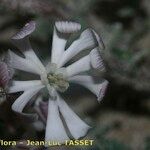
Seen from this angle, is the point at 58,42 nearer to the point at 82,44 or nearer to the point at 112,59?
the point at 82,44

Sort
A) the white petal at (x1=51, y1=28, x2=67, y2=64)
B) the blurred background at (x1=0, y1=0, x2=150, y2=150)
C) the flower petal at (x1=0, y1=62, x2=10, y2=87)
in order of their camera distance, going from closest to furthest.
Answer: the flower petal at (x1=0, y1=62, x2=10, y2=87), the white petal at (x1=51, y1=28, x2=67, y2=64), the blurred background at (x1=0, y1=0, x2=150, y2=150)

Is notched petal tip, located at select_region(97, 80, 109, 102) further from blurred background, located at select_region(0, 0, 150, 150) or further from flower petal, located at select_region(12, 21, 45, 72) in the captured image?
blurred background, located at select_region(0, 0, 150, 150)

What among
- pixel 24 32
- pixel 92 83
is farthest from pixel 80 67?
pixel 24 32

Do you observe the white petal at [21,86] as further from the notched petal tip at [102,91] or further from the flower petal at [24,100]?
the notched petal tip at [102,91]

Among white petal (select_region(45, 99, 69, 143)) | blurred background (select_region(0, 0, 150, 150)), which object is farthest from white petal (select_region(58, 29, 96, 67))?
blurred background (select_region(0, 0, 150, 150))

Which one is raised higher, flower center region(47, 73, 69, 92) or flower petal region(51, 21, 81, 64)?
flower petal region(51, 21, 81, 64)

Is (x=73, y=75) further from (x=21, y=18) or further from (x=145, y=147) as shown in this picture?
(x=21, y=18)

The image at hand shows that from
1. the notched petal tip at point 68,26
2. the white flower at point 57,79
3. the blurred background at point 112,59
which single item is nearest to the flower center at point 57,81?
the white flower at point 57,79
